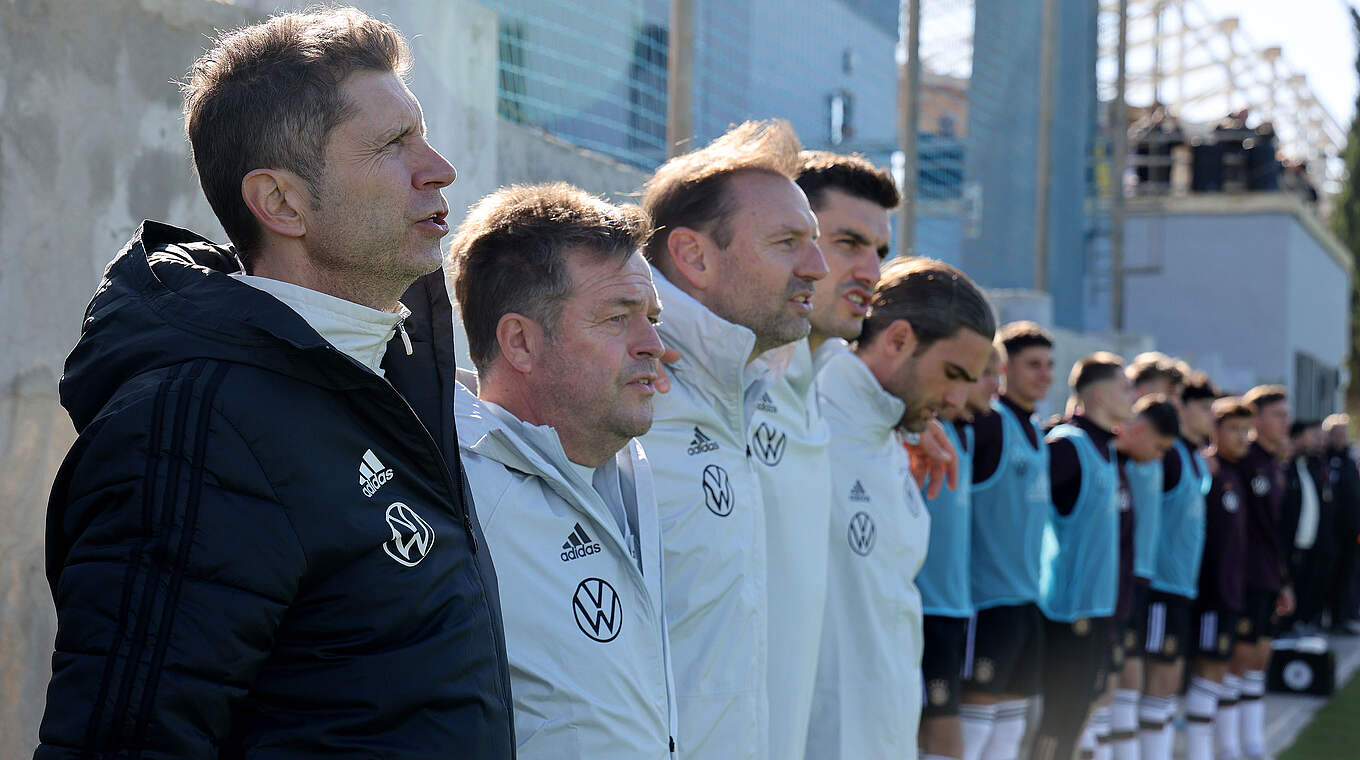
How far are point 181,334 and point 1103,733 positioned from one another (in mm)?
5562

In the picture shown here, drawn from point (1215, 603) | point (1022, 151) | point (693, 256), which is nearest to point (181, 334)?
point (693, 256)

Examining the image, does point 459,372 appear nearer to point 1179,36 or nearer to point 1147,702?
point 1147,702

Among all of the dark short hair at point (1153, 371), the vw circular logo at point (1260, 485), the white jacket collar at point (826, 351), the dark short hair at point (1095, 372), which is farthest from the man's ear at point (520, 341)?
the vw circular logo at point (1260, 485)

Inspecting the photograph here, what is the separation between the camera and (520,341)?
2.18 m

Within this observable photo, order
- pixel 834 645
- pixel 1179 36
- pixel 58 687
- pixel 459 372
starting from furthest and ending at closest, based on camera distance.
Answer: pixel 1179 36
pixel 834 645
pixel 459 372
pixel 58 687

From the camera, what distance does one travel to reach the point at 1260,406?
27.8 ft

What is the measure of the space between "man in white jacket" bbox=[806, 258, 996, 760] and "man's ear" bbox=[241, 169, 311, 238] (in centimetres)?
189

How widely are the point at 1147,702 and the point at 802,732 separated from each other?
4.30 m

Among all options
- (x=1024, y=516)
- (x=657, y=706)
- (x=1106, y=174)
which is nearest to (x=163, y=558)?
(x=657, y=706)

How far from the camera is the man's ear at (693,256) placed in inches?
107

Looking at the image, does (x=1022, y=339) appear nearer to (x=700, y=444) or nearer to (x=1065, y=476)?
(x=1065, y=476)

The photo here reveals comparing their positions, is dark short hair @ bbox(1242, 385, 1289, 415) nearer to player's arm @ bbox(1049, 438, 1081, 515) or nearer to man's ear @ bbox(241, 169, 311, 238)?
player's arm @ bbox(1049, 438, 1081, 515)

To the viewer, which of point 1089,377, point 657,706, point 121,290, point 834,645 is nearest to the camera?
point 121,290

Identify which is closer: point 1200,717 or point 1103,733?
point 1103,733
